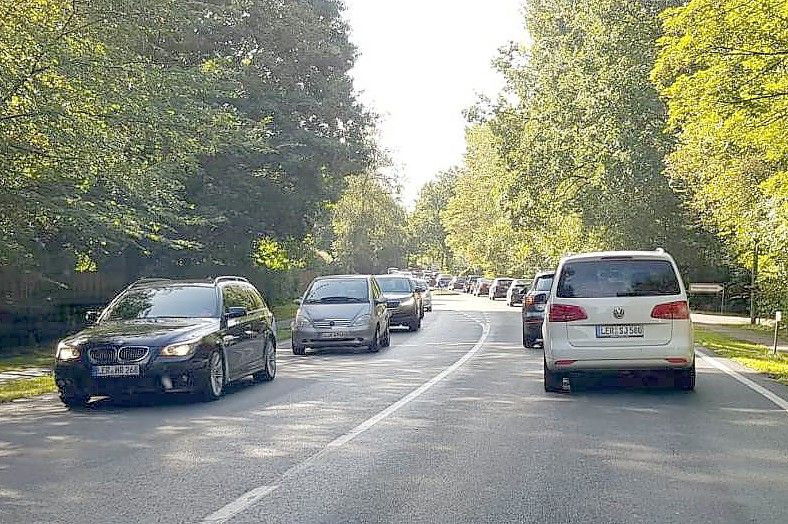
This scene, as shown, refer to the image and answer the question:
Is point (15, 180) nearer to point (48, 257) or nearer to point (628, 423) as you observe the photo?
point (48, 257)

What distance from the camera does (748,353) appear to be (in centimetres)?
2311

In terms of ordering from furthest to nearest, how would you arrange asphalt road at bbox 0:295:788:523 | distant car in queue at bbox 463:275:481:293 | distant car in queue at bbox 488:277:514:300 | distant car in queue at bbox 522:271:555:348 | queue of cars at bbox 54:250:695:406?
1. distant car in queue at bbox 463:275:481:293
2. distant car in queue at bbox 488:277:514:300
3. distant car in queue at bbox 522:271:555:348
4. queue of cars at bbox 54:250:695:406
5. asphalt road at bbox 0:295:788:523

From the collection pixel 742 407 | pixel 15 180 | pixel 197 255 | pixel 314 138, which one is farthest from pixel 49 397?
pixel 314 138

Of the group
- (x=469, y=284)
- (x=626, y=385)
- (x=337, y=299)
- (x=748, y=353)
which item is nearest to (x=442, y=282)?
(x=469, y=284)

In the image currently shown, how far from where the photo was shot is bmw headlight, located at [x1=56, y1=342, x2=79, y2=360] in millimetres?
13789

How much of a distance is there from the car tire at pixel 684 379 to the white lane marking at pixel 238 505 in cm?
799

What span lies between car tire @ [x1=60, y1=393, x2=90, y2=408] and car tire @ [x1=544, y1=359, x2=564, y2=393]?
5926 millimetres

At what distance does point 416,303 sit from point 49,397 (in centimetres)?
1910

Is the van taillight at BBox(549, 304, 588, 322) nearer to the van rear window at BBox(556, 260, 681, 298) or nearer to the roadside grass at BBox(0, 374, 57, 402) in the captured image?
the van rear window at BBox(556, 260, 681, 298)

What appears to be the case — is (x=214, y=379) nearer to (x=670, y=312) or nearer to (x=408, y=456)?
(x=408, y=456)

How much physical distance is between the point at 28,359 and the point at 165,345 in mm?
10451

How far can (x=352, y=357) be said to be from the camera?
2253 cm

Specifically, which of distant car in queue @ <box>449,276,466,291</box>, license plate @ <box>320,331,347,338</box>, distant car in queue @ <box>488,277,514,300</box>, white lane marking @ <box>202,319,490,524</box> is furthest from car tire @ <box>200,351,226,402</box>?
distant car in queue @ <box>449,276,466,291</box>

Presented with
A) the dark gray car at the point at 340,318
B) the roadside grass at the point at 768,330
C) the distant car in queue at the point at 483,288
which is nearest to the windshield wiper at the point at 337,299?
the dark gray car at the point at 340,318
